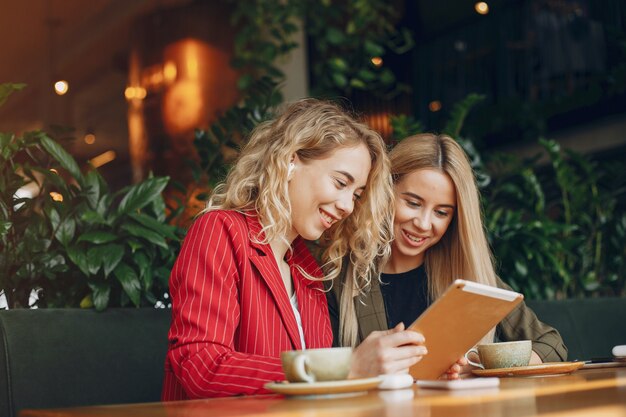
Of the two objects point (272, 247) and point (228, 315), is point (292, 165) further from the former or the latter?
point (228, 315)

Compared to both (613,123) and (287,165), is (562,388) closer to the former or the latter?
(287,165)

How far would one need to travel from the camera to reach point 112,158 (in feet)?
17.9

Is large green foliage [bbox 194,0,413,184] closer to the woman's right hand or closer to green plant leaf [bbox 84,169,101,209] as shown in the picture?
green plant leaf [bbox 84,169,101,209]

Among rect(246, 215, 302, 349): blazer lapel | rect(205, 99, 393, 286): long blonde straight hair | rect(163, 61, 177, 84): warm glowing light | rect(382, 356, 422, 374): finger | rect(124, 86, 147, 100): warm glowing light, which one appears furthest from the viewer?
rect(163, 61, 177, 84): warm glowing light

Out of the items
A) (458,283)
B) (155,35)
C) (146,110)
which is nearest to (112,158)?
(146,110)

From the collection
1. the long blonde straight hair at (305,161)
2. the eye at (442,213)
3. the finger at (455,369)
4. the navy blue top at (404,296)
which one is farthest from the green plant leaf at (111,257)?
the finger at (455,369)

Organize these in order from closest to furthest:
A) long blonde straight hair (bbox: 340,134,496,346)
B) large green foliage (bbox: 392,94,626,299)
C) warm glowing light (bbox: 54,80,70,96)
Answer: long blonde straight hair (bbox: 340,134,496,346)
large green foliage (bbox: 392,94,626,299)
warm glowing light (bbox: 54,80,70,96)

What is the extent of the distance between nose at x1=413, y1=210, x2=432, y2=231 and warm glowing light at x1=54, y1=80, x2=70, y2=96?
3.49 metres

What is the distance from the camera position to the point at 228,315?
1.83 meters

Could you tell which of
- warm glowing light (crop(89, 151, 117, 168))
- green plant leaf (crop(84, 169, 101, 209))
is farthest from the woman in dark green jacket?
warm glowing light (crop(89, 151, 117, 168))

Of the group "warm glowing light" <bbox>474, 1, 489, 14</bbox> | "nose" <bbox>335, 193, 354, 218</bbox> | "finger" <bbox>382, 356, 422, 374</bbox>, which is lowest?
"finger" <bbox>382, 356, 422, 374</bbox>

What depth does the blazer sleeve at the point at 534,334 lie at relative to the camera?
2.45 m

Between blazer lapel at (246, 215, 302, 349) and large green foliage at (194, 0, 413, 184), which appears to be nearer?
blazer lapel at (246, 215, 302, 349)

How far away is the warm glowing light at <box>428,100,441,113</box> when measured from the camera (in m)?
6.83
